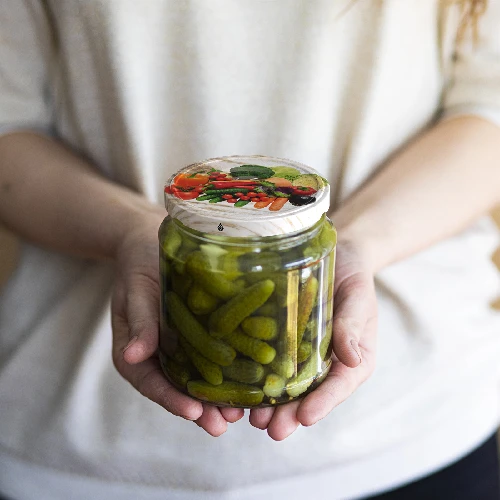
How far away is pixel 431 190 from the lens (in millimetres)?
846

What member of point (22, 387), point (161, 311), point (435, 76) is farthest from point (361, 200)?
point (22, 387)

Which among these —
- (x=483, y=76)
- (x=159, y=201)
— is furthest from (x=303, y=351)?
(x=483, y=76)

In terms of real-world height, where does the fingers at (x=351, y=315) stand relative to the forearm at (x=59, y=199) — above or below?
above

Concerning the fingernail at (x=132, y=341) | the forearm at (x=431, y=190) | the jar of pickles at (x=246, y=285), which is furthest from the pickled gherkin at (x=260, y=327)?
the forearm at (x=431, y=190)

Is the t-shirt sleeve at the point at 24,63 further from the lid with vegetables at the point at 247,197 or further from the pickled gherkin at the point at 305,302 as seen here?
the pickled gherkin at the point at 305,302

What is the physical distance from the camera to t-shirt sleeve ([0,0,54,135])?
2.77 ft

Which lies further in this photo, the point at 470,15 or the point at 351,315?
the point at 470,15

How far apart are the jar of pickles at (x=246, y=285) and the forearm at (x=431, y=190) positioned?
0.20 metres

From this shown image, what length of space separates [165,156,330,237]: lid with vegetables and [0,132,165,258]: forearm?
177 millimetres

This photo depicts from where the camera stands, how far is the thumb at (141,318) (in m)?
0.60

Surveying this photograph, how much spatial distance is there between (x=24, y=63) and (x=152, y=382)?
0.47 m

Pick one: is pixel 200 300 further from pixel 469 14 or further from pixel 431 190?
pixel 469 14

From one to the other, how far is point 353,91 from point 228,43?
0.17 meters

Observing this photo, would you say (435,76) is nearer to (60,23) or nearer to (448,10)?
(448,10)
